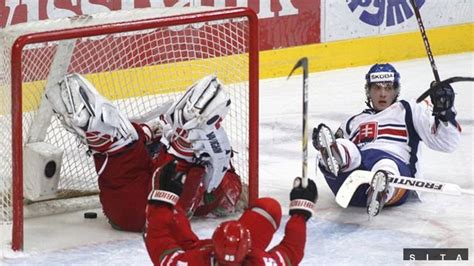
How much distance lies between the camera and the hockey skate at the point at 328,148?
578cm

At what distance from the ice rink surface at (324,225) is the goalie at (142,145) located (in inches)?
4.5

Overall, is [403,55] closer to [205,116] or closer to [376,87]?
[376,87]

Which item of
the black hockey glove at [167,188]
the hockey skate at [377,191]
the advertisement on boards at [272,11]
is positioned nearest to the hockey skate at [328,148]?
the hockey skate at [377,191]

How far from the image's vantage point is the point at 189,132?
550 cm

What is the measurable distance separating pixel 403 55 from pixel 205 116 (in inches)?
130

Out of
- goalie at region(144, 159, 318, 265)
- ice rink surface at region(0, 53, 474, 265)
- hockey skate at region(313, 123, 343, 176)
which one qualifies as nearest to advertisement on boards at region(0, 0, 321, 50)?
ice rink surface at region(0, 53, 474, 265)

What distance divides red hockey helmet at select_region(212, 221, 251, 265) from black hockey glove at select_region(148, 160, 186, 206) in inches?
12.8

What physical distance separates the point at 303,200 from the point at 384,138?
59.6 inches

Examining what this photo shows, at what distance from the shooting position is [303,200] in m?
4.58

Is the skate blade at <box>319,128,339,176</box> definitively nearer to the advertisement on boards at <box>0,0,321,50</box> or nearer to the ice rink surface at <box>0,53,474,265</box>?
the ice rink surface at <box>0,53,474,265</box>

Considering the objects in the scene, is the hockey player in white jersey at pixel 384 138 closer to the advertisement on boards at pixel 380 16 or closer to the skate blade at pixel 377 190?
the skate blade at pixel 377 190

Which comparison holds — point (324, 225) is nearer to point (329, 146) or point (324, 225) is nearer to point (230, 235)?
point (329, 146)

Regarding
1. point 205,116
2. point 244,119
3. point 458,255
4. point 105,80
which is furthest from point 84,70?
point 458,255

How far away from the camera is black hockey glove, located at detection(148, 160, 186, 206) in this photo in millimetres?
4633
